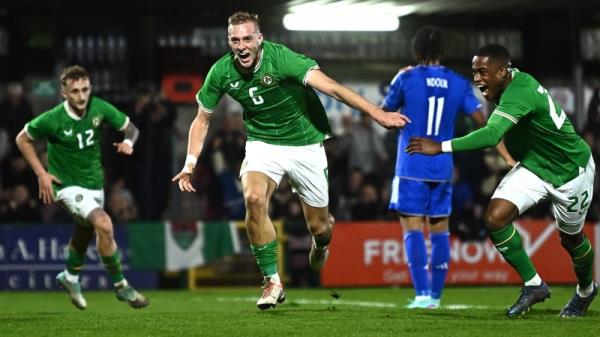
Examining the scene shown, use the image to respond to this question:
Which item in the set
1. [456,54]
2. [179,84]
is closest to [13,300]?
[179,84]

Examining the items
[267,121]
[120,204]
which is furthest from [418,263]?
[120,204]

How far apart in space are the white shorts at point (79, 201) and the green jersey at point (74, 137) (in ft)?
0.20

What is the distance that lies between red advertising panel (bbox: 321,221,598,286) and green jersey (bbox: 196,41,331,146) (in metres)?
7.81

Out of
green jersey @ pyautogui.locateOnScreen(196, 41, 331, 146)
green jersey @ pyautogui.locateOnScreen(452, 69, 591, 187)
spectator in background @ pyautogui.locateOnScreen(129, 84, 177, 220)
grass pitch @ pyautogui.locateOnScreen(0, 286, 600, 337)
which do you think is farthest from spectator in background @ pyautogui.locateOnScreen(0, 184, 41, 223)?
green jersey @ pyautogui.locateOnScreen(452, 69, 591, 187)

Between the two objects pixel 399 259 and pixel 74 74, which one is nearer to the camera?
pixel 74 74

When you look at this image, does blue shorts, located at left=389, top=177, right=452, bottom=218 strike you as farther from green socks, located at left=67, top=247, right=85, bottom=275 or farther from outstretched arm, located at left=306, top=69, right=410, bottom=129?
green socks, located at left=67, top=247, right=85, bottom=275

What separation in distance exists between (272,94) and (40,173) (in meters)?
2.93

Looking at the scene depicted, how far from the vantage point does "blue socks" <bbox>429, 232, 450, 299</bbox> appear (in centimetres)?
1205

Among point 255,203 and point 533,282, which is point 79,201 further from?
point 533,282

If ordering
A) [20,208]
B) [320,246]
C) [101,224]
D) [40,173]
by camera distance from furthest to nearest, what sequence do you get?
[20,208] < [101,224] < [40,173] < [320,246]

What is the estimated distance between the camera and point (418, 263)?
11891mm

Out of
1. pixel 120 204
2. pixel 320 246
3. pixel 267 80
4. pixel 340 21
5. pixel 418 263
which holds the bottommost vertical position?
pixel 120 204

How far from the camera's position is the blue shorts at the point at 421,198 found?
11930 mm

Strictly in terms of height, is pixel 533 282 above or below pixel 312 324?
above
